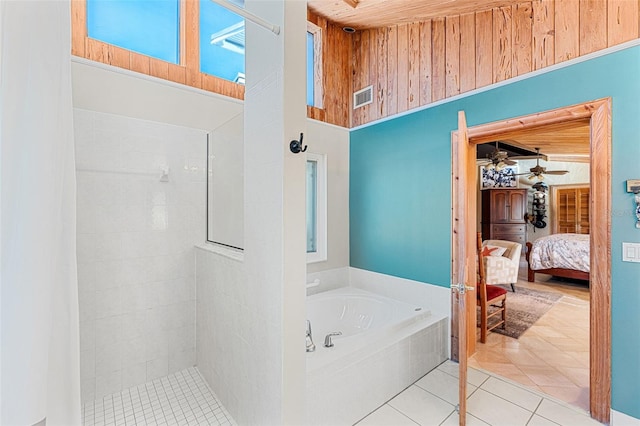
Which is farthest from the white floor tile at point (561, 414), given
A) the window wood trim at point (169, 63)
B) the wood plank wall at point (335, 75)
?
the window wood trim at point (169, 63)

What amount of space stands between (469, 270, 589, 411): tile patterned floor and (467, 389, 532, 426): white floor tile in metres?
0.38

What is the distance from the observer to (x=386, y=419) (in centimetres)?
198

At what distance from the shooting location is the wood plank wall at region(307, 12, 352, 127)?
3424 millimetres

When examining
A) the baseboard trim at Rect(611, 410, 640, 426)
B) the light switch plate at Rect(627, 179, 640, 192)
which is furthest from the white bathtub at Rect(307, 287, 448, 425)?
the light switch plate at Rect(627, 179, 640, 192)

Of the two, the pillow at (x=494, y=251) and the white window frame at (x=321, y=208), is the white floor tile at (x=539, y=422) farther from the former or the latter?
the pillow at (x=494, y=251)

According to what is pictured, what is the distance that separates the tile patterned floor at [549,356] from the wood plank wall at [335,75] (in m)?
2.84

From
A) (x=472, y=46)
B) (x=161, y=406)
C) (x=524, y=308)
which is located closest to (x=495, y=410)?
(x=161, y=406)

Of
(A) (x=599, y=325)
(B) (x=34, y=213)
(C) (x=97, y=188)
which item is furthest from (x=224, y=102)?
(A) (x=599, y=325)

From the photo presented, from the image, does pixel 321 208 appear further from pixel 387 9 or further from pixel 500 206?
pixel 500 206

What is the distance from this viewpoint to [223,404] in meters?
2.10

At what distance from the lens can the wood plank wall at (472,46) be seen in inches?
77.7

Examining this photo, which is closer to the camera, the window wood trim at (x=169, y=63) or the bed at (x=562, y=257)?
the window wood trim at (x=169, y=63)

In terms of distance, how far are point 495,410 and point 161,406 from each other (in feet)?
7.58

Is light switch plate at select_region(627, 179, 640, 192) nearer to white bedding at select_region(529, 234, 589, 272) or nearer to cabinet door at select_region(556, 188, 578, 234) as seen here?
white bedding at select_region(529, 234, 589, 272)
